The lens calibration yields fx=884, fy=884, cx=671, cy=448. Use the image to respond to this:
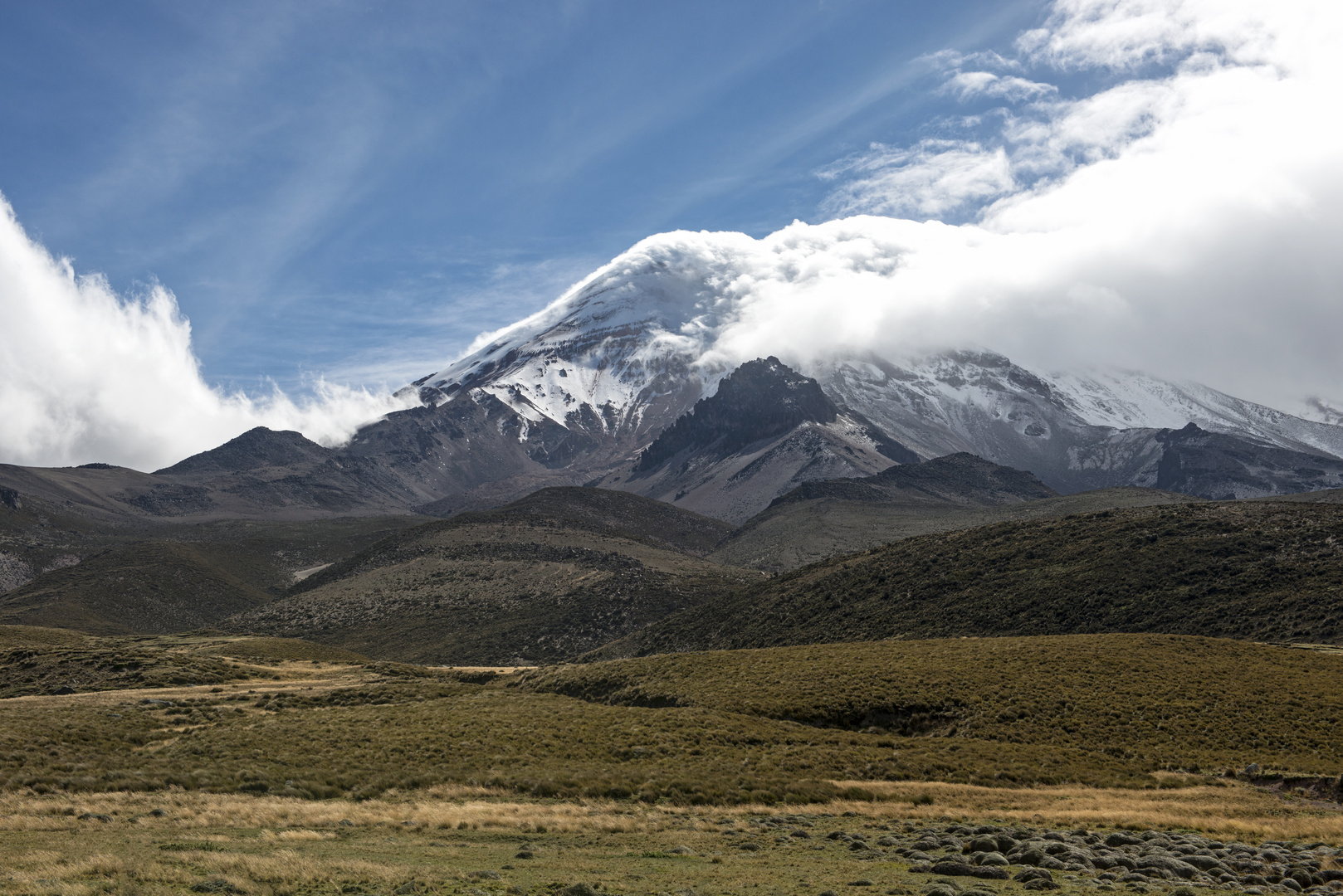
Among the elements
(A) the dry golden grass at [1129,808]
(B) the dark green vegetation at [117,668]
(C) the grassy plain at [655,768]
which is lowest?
(A) the dry golden grass at [1129,808]

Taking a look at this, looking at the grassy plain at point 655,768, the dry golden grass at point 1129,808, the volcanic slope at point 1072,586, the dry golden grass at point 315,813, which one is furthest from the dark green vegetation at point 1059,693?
the volcanic slope at point 1072,586

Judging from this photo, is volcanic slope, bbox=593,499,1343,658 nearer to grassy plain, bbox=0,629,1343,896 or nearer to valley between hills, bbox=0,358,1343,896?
valley between hills, bbox=0,358,1343,896

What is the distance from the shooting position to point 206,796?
32.0 metres

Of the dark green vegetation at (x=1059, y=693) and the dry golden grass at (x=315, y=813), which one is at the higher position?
the dry golden grass at (x=315, y=813)

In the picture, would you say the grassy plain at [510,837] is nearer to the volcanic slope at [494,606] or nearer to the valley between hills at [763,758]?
the valley between hills at [763,758]

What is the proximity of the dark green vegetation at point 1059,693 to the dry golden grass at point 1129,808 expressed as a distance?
21.8 ft

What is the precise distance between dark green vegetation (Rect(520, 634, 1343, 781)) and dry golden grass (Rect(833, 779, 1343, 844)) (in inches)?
262

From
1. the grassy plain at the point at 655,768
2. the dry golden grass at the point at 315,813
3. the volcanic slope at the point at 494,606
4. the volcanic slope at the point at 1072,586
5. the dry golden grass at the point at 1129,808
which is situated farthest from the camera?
the volcanic slope at the point at 494,606

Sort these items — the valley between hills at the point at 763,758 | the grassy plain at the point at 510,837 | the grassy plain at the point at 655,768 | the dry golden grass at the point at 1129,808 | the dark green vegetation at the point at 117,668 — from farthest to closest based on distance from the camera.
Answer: the dark green vegetation at the point at 117,668
the dry golden grass at the point at 1129,808
the valley between hills at the point at 763,758
the grassy plain at the point at 655,768
the grassy plain at the point at 510,837

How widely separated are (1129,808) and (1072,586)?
73230mm

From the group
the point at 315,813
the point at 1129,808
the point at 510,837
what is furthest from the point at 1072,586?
the point at 315,813

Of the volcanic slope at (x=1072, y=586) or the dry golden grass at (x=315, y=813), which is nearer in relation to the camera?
the dry golden grass at (x=315, y=813)

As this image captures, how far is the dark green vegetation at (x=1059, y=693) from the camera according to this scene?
150 feet

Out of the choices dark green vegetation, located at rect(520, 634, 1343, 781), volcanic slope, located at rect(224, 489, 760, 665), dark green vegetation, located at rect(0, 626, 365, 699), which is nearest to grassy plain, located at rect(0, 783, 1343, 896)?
dark green vegetation, located at rect(520, 634, 1343, 781)
